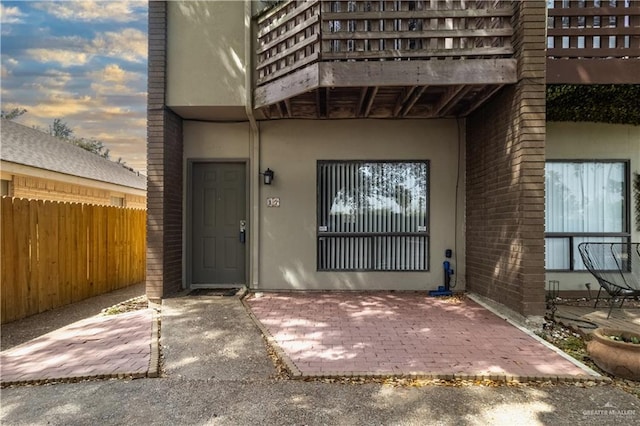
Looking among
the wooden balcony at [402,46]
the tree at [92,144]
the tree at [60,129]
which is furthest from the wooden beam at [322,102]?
the tree at [60,129]

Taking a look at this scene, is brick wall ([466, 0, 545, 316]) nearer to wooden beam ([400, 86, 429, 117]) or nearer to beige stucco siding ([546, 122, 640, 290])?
wooden beam ([400, 86, 429, 117])

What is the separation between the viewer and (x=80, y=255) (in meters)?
6.25

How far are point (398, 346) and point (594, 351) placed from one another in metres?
1.81

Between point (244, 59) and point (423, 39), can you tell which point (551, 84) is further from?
point (244, 59)

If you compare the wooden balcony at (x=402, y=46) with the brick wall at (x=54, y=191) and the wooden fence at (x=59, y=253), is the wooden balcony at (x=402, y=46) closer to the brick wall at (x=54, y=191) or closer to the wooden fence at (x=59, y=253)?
the wooden fence at (x=59, y=253)

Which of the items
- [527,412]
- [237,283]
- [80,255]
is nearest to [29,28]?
[80,255]

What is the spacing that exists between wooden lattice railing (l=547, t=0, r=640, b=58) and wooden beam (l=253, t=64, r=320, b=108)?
3170 mm

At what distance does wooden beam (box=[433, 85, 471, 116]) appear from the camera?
16.5 ft

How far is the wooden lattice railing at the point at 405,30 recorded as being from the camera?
4.71 metres

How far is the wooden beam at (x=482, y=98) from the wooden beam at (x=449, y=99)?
1.06 feet

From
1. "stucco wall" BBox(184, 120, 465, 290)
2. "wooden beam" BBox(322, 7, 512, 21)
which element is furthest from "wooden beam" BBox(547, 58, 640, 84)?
"stucco wall" BBox(184, 120, 465, 290)

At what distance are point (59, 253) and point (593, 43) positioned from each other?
8.35 m

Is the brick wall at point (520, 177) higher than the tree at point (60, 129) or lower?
lower

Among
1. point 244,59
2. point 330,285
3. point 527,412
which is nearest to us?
point 527,412
